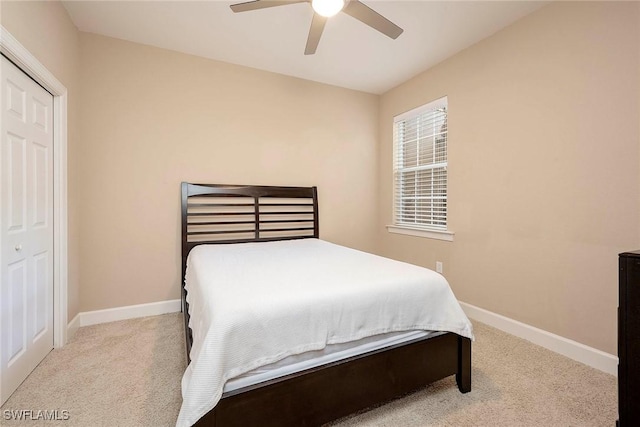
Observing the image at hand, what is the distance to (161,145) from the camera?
2.92 metres

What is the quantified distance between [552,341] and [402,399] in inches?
55.9

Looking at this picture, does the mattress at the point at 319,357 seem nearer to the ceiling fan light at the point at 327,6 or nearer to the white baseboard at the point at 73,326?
the ceiling fan light at the point at 327,6

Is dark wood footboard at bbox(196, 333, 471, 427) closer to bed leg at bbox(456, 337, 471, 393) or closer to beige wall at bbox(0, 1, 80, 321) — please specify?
bed leg at bbox(456, 337, 471, 393)

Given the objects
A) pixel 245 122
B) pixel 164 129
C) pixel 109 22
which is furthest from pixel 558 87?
pixel 109 22

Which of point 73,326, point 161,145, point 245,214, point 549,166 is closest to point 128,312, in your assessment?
point 73,326

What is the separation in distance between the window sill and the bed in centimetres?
134

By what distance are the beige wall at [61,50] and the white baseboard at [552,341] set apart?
3.67 metres

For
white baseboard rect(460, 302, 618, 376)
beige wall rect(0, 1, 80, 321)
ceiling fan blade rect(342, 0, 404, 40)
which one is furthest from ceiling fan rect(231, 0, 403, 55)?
white baseboard rect(460, 302, 618, 376)

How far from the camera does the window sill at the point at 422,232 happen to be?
308 centimetres

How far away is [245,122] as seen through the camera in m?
3.29

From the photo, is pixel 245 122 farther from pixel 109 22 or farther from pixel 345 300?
pixel 345 300

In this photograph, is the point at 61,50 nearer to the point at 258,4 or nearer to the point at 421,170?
the point at 258,4

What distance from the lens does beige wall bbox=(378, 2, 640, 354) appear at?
188 centimetres

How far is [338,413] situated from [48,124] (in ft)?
9.04
